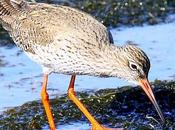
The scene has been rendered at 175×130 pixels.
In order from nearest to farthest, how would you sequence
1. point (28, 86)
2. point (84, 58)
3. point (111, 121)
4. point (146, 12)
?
point (84, 58) < point (111, 121) < point (28, 86) < point (146, 12)

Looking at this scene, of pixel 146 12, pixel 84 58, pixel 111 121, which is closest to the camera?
pixel 84 58

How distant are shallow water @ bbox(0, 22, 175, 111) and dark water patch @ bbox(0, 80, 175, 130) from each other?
12.2 inches

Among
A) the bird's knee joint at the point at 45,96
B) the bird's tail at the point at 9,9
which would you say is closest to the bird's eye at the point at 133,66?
the bird's knee joint at the point at 45,96

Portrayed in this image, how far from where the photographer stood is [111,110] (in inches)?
466

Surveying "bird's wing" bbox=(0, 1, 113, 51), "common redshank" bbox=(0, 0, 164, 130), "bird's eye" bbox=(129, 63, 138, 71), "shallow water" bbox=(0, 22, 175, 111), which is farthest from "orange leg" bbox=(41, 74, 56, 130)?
"bird's eye" bbox=(129, 63, 138, 71)

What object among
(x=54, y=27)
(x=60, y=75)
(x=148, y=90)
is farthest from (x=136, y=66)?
(x=60, y=75)

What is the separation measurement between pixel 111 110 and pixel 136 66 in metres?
1.30

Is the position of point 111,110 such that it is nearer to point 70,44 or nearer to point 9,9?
point 70,44

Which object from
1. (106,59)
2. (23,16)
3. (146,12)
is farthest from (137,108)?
(146,12)

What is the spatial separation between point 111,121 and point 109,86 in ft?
4.09

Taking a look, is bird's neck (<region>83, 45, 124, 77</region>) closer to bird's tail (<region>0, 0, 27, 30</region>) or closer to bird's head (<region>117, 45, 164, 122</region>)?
bird's head (<region>117, 45, 164, 122</region>)

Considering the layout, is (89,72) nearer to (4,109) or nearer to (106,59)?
(106,59)

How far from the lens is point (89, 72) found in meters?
10.9

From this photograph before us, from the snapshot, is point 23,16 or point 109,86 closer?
point 23,16
